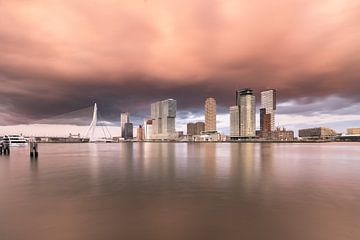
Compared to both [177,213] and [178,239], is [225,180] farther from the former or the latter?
[178,239]

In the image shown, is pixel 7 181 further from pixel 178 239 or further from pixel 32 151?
pixel 32 151

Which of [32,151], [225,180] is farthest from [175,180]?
[32,151]

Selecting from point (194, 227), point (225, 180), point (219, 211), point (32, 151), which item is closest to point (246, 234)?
point (194, 227)

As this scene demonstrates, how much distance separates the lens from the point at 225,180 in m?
35.8

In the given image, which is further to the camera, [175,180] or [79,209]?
[175,180]

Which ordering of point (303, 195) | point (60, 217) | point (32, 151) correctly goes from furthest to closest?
point (32, 151)
point (303, 195)
point (60, 217)

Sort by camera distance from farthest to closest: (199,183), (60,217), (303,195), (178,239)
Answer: (199,183)
(303,195)
(60,217)
(178,239)

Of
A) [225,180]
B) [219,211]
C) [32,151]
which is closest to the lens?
[219,211]

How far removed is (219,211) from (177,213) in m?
3.43

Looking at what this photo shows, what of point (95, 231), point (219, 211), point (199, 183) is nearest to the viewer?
point (95, 231)

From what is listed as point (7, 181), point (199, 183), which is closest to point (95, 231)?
point (199, 183)

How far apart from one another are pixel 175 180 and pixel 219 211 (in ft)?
51.9

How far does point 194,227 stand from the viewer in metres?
16.7

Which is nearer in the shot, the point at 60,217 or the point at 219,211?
the point at 60,217
